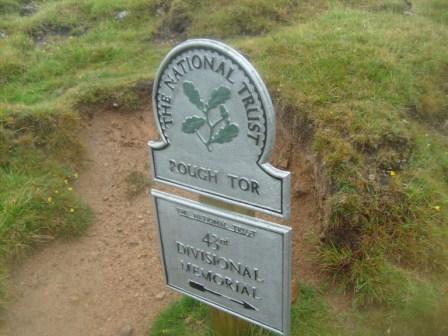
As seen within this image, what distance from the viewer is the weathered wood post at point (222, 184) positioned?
205cm

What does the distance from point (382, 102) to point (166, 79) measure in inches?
94.3

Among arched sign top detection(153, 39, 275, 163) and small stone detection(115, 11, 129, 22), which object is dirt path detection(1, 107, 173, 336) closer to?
arched sign top detection(153, 39, 275, 163)

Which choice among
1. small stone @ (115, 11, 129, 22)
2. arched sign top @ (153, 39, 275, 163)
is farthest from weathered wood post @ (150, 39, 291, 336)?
small stone @ (115, 11, 129, 22)

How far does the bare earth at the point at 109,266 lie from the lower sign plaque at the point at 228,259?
82cm

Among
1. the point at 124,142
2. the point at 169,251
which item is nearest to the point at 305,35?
the point at 124,142

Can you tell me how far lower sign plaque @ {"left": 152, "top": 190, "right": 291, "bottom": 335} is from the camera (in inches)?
89.4

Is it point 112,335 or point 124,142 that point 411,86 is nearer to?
point 124,142

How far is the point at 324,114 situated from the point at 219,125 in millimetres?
1986

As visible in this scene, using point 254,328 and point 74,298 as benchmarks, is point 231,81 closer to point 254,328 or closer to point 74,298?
point 254,328

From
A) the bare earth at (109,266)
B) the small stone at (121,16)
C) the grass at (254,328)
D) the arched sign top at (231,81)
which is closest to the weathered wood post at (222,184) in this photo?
the arched sign top at (231,81)

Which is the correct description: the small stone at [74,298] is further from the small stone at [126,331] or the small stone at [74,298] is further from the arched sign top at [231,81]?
the arched sign top at [231,81]

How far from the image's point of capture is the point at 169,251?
268 cm

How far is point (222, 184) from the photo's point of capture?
7.45 ft

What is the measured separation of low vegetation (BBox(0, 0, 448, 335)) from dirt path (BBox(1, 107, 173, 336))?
179 millimetres
